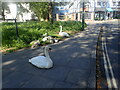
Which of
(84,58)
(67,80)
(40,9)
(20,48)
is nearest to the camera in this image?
(67,80)

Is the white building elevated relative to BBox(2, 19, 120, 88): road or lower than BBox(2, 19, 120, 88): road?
elevated

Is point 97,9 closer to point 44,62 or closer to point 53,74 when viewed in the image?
point 44,62

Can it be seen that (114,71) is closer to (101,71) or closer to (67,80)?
(101,71)

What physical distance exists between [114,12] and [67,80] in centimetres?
5130

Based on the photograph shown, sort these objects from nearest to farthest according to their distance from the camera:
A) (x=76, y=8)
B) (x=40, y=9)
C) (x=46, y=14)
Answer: (x=40, y=9), (x=46, y=14), (x=76, y=8)

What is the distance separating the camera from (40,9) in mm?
22234

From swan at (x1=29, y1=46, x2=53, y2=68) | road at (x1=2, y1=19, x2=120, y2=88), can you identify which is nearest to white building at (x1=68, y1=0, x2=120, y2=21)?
road at (x1=2, y1=19, x2=120, y2=88)

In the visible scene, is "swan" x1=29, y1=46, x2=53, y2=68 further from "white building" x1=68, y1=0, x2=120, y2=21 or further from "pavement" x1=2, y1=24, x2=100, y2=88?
"white building" x1=68, y1=0, x2=120, y2=21

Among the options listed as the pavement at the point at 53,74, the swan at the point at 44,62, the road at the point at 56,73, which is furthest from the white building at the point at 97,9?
the swan at the point at 44,62

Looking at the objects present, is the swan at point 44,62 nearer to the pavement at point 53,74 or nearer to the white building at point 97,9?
the pavement at point 53,74

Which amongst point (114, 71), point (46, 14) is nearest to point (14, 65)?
point (114, 71)

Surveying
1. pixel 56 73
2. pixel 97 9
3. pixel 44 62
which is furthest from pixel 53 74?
pixel 97 9

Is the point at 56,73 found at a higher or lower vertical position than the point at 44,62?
lower

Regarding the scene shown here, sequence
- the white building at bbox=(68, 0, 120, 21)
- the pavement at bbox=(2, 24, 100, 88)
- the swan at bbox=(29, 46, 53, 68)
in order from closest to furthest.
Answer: the pavement at bbox=(2, 24, 100, 88) < the swan at bbox=(29, 46, 53, 68) < the white building at bbox=(68, 0, 120, 21)
